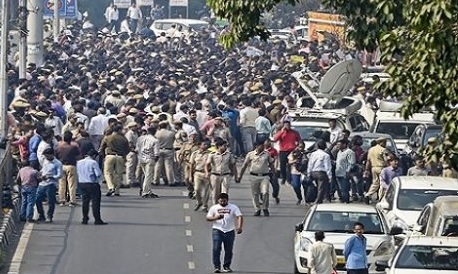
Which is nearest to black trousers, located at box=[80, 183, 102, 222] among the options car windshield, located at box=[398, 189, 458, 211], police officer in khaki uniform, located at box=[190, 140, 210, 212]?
police officer in khaki uniform, located at box=[190, 140, 210, 212]

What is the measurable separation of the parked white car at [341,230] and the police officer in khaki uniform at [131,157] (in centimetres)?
964

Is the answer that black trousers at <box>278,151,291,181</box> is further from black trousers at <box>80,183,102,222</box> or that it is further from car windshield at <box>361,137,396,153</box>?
black trousers at <box>80,183,102,222</box>

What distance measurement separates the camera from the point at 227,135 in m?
41.2

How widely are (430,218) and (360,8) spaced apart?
461cm

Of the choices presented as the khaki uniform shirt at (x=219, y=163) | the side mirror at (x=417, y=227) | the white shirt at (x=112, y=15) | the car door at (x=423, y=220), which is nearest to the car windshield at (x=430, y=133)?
the khaki uniform shirt at (x=219, y=163)

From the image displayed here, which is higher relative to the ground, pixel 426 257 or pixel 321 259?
pixel 426 257

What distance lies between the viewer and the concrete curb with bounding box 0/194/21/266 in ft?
102

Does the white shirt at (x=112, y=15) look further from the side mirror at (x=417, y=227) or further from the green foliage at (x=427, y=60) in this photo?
the green foliage at (x=427, y=60)

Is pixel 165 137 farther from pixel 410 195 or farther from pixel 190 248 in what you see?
pixel 410 195

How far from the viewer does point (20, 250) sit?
31.9 metres

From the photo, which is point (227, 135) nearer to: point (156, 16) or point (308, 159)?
point (308, 159)

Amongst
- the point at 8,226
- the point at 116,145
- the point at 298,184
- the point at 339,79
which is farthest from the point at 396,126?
the point at 8,226

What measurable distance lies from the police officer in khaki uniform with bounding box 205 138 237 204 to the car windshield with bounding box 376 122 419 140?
8.06m

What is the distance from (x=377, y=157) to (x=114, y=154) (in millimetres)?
5154
